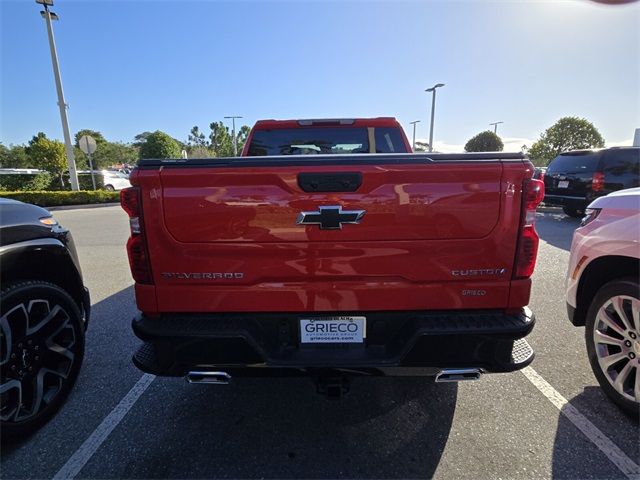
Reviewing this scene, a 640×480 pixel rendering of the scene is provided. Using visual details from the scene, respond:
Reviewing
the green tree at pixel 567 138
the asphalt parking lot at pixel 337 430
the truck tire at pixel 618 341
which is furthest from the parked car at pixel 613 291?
the green tree at pixel 567 138

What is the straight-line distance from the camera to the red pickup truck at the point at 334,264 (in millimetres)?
1891

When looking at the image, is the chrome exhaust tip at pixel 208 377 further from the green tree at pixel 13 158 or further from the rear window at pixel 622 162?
the green tree at pixel 13 158

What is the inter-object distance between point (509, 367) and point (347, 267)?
107cm

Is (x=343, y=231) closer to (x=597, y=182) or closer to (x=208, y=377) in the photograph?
(x=208, y=377)

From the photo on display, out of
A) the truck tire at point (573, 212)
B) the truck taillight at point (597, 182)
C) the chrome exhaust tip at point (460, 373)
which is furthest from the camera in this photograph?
the truck tire at point (573, 212)

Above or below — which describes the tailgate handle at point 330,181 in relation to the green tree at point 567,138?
below

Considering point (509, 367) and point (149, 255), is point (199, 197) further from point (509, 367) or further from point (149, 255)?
point (509, 367)

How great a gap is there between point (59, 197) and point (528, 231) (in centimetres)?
2042

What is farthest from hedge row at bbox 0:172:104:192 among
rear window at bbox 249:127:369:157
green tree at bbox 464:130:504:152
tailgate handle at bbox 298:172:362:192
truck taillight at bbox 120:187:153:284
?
green tree at bbox 464:130:504:152

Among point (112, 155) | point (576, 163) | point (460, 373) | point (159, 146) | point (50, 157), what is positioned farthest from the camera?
point (112, 155)

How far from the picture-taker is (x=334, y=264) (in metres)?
1.95

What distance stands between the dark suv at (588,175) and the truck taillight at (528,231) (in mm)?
9163

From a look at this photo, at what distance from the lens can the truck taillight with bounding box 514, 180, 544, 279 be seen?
1894 mm

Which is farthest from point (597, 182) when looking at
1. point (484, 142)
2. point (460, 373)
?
point (484, 142)
